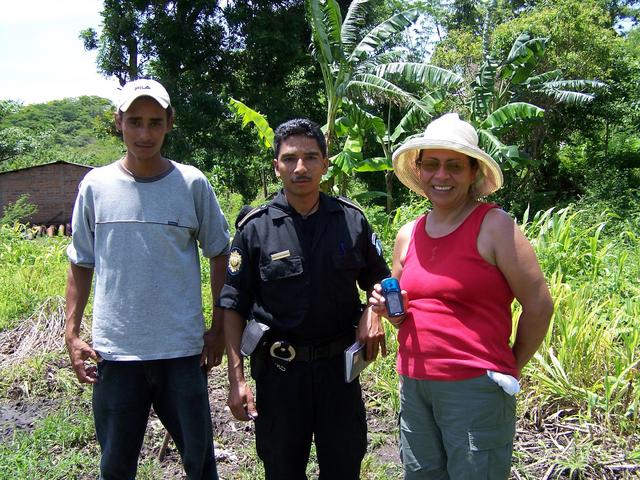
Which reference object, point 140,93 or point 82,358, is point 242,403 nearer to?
point 82,358

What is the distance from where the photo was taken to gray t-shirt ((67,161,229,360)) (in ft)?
7.46

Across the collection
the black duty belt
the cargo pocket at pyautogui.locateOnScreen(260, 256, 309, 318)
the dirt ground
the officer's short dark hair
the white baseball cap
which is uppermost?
the white baseball cap

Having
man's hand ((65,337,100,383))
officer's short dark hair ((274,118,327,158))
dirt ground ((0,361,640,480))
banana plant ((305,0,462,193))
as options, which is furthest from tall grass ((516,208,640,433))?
banana plant ((305,0,462,193))

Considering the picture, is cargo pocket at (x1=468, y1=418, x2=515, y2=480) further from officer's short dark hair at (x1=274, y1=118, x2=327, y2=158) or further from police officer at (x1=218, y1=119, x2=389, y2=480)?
officer's short dark hair at (x1=274, y1=118, x2=327, y2=158)

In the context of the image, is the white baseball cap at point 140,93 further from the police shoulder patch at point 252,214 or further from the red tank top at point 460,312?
the red tank top at point 460,312

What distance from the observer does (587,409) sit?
3264 mm

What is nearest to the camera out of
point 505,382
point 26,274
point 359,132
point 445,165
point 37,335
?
point 505,382

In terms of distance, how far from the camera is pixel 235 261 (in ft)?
7.27

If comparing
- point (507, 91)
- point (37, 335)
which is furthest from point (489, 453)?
point (507, 91)

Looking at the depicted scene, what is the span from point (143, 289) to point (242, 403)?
60cm

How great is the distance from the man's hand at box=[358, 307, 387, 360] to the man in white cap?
691 millimetres

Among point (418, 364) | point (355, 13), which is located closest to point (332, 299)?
point (418, 364)

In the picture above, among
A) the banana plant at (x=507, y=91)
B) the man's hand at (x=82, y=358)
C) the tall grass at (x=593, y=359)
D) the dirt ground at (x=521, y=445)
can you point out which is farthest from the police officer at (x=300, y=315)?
the banana plant at (x=507, y=91)

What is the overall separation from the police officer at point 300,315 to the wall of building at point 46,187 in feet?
72.1
